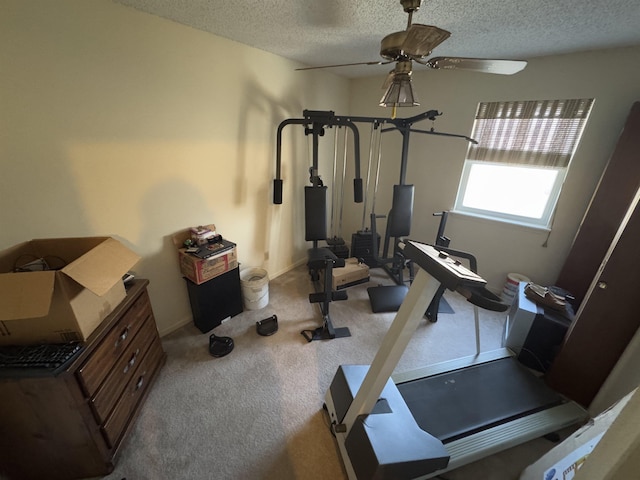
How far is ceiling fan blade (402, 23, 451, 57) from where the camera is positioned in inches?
39.7

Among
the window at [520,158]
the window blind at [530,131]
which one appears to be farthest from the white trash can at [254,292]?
the window blind at [530,131]

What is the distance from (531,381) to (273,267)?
2.48 meters

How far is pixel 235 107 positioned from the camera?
7.14ft

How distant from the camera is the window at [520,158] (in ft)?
7.35

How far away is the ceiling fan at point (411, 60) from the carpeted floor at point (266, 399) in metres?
1.83

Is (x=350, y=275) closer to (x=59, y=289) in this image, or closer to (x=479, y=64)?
(x=479, y=64)

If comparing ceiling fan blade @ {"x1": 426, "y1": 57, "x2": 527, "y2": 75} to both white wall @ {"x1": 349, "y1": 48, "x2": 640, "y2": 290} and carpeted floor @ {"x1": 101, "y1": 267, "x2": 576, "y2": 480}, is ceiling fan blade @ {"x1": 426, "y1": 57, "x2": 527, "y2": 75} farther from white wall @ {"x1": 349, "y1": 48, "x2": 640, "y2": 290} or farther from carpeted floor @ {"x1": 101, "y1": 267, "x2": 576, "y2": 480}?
carpeted floor @ {"x1": 101, "y1": 267, "x2": 576, "y2": 480}

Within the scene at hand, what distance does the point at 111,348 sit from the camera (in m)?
1.31

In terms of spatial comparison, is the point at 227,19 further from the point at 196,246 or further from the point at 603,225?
the point at 603,225

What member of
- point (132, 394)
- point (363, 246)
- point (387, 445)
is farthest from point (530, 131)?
point (132, 394)

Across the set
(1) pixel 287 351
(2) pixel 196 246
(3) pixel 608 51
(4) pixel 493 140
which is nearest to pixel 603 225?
(4) pixel 493 140

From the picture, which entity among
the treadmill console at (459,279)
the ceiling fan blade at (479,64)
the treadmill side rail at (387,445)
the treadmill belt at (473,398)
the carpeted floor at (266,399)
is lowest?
the carpeted floor at (266,399)

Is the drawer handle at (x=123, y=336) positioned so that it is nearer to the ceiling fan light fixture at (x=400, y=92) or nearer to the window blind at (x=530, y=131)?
the ceiling fan light fixture at (x=400, y=92)

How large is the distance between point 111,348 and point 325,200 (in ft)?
6.30
